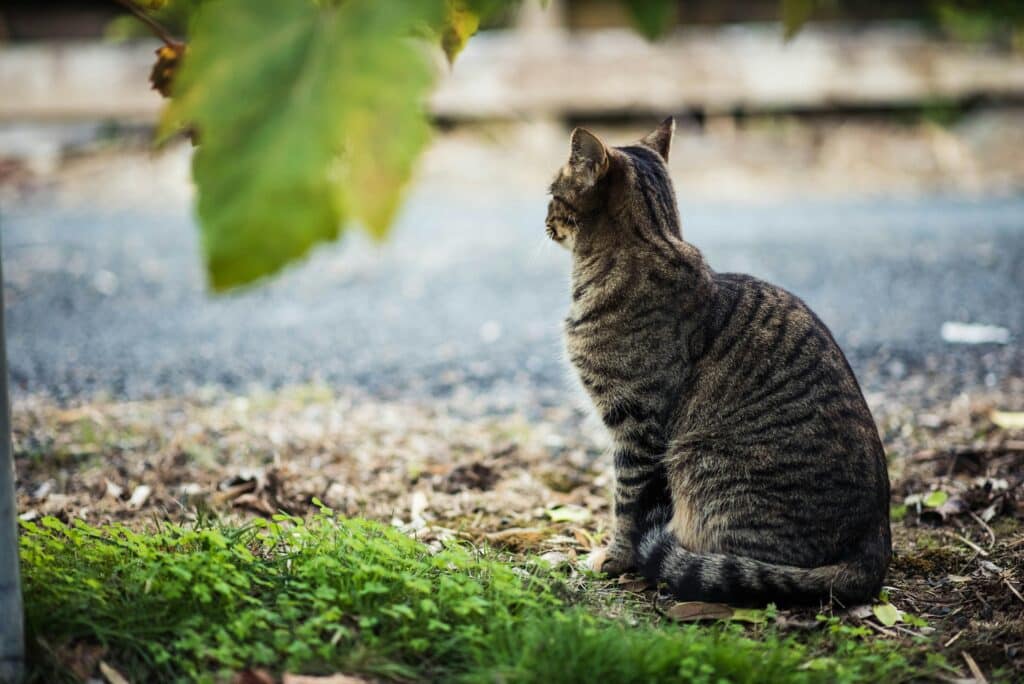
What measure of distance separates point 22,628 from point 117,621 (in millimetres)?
207

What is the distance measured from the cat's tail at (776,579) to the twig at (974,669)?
0.32 m

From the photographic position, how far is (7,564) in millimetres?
1978

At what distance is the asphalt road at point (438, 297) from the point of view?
525 cm

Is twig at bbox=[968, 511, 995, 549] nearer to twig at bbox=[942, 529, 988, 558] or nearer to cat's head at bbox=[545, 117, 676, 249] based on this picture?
twig at bbox=[942, 529, 988, 558]

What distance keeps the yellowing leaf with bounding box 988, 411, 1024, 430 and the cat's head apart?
1974mm

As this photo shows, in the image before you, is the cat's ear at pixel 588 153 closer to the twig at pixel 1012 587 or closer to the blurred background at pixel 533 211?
the twig at pixel 1012 587

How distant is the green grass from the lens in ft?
6.97

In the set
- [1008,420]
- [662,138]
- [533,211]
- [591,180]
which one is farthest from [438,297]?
[591,180]

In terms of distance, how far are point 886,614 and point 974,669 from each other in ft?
0.99

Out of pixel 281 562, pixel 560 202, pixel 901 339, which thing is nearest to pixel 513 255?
pixel 901 339

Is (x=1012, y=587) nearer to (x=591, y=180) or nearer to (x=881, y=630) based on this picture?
(x=881, y=630)

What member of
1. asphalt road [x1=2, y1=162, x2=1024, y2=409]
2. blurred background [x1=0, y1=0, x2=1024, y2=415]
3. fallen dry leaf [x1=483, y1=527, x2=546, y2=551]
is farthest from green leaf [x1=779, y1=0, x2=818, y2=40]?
blurred background [x1=0, y1=0, x2=1024, y2=415]

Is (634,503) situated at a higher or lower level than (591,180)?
lower

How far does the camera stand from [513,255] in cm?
793
